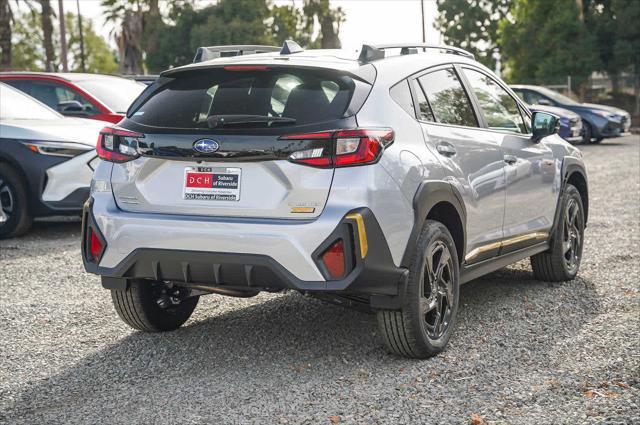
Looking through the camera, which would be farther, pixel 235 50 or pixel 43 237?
pixel 43 237

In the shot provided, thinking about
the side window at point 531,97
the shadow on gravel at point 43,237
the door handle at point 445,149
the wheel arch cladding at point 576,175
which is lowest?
the shadow on gravel at point 43,237

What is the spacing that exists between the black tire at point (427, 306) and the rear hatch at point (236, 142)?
0.72m

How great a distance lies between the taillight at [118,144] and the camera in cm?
550

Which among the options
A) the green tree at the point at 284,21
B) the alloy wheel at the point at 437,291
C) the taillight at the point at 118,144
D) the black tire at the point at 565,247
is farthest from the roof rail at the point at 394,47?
the green tree at the point at 284,21

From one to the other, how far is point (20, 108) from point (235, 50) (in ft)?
18.2

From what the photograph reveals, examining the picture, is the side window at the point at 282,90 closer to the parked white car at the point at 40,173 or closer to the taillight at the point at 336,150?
the taillight at the point at 336,150

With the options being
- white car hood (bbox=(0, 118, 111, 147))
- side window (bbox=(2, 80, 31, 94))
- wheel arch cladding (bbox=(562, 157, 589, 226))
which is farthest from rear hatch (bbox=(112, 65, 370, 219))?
side window (bbox=(2, 80, 31, 94))

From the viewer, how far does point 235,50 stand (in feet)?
21.2

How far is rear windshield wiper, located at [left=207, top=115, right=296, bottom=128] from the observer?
5.21 m

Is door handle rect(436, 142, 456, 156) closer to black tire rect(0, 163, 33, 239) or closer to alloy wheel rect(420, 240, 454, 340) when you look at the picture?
alloy wheel rect(420, 240, 454, 340)

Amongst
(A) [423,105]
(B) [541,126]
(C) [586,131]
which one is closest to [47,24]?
(C) [586,131]

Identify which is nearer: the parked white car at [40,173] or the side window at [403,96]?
the side window at [403,96]

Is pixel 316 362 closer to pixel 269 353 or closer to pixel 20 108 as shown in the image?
pixel 269 353

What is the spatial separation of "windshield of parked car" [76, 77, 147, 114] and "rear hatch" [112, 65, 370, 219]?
23.3 ft
